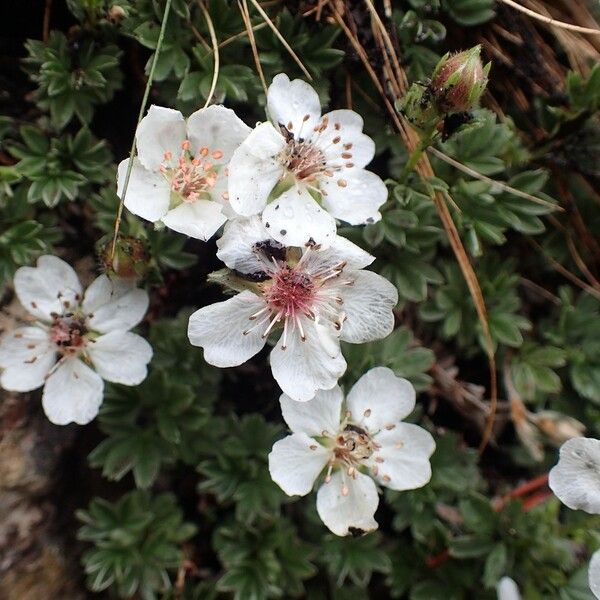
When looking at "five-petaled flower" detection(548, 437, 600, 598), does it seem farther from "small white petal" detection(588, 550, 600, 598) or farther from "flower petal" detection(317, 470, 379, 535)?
"flower petal" detection(317, 470, 379, 535)

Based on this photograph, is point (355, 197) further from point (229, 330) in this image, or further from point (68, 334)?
point (68, 334)

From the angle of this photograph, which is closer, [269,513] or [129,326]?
[129,326]

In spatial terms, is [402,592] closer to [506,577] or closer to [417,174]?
[506,577]

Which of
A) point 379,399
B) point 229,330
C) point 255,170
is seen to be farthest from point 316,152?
point 379,399

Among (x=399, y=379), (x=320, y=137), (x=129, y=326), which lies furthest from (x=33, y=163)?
(x=399, y=379)

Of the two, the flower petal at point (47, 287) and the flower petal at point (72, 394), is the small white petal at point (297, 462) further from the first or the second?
the flower petal at point (47, 287)
